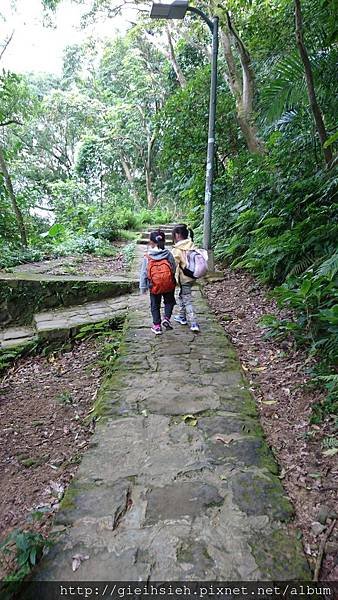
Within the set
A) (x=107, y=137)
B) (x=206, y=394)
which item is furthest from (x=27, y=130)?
(x=206, y=394)

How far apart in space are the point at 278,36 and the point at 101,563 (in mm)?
8616

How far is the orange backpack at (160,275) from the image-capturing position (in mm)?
4137

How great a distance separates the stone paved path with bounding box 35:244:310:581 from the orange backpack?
1223 mm

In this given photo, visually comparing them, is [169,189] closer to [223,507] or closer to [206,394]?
[206,394]

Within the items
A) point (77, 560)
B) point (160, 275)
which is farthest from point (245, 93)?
point (77, 560)

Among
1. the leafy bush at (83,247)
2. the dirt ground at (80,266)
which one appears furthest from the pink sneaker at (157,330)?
the leafy bush at (83,247)

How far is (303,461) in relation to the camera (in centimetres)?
227

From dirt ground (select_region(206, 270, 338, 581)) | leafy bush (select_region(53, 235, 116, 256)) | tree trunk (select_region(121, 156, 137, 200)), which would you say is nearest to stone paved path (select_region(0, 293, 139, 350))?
dirt ground (select_region(206, 270, 338, 581))

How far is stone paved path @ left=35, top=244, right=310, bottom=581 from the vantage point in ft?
5.26

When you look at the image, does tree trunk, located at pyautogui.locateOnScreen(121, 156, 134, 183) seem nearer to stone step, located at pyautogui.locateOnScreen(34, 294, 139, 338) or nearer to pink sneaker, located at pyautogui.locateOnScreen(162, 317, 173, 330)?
stone step, located at pyautogui.locateOnScreen(34, 294, 139, 338)

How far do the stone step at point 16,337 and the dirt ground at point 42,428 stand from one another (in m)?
0.34

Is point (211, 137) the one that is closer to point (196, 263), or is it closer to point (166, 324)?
point (196, 263)

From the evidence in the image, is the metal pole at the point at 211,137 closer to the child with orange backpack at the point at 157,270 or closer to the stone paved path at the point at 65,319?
the stone paved path at the point at 65,319

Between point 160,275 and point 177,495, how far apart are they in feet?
8.23
